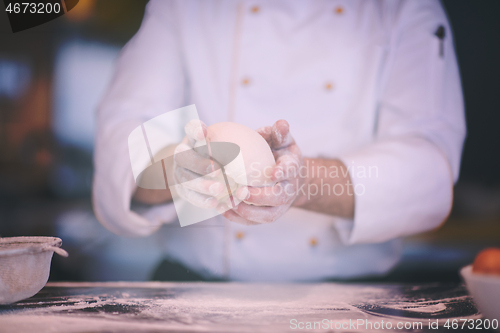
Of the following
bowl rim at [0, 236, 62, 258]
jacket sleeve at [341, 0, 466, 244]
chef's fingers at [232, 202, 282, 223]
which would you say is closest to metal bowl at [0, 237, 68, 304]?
bowl rim at [0, 236, 62, 258]

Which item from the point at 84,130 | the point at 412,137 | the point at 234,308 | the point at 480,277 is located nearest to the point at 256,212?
the point at 234,308

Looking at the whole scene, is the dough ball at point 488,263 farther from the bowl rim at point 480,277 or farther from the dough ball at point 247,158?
the dough ball at point 247,158

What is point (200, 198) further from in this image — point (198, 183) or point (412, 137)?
point (412, 137)

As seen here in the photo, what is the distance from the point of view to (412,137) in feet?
2.48

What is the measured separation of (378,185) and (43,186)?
0.86 m

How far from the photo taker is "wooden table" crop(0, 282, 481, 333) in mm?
472

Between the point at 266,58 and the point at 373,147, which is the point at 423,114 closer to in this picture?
the point at 373,147

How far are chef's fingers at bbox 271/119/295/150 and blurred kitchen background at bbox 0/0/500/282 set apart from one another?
1.50ft

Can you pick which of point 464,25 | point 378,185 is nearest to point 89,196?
point 378,185

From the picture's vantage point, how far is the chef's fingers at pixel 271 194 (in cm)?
52

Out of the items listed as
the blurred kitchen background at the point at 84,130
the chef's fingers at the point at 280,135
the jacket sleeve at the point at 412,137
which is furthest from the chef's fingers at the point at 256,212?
the blurred kitchen background at the point at 84,130

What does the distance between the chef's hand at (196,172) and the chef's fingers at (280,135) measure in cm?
12

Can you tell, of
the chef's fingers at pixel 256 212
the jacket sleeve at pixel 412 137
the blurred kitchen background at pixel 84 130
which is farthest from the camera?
the blurred kitchen background at pixel 84 130

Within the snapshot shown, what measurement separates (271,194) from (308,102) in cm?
32
